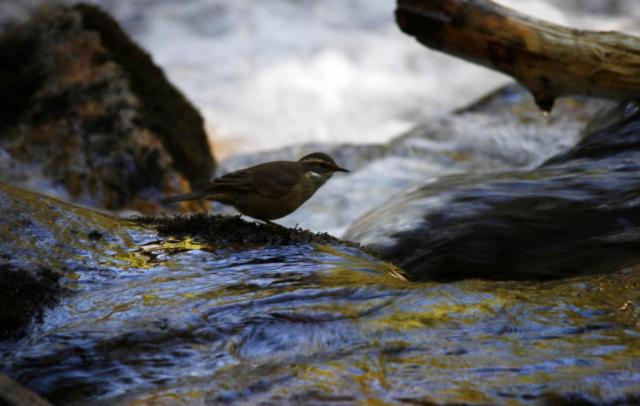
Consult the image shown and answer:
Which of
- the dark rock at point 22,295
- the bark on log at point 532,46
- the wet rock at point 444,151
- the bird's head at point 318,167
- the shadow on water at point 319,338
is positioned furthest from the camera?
the wet rock at point 444,151

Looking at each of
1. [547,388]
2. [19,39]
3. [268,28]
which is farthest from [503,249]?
[268,28]

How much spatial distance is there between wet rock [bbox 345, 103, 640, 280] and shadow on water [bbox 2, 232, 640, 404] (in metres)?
1.58

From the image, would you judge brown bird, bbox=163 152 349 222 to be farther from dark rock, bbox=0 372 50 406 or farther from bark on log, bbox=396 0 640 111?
bark on log, bbox=396 0 640 111

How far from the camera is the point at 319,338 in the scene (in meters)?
3.97

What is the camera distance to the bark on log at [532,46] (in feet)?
24.9

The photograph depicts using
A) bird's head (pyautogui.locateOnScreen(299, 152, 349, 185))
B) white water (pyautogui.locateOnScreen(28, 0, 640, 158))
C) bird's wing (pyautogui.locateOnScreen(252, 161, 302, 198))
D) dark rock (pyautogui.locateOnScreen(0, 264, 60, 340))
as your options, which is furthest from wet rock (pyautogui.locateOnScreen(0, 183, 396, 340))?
white water (pyautogui.locateOnScreen(28, 0, 640, 158))

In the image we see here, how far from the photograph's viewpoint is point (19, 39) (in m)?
10.4

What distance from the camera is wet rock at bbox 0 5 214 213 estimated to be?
31.5ft

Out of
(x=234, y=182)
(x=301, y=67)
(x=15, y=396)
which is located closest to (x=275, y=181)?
(x=234, y=182)

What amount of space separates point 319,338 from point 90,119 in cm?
641

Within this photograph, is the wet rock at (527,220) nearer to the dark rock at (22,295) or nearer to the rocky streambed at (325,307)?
the rocky streambed at (325,307)

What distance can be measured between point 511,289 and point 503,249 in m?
2.15

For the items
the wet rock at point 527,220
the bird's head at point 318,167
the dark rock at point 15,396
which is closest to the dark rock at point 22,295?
the dark rock at point 15,396

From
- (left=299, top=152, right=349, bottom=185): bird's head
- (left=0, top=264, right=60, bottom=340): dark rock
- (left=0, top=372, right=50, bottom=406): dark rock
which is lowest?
(left=0, top=372, right=50, bottom=406): dark rock
